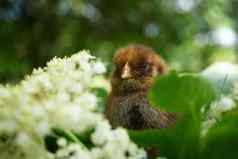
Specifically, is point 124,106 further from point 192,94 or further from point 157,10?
point 157,10

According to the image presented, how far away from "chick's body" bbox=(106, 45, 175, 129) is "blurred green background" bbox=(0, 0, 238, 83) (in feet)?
9.17

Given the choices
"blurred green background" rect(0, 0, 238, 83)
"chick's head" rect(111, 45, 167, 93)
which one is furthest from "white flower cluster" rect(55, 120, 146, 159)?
"blurred green background" rect(0, 0, 238, 83)

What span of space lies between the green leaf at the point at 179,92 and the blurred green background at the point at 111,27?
3.28m

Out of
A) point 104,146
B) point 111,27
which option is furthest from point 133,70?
point 111,27

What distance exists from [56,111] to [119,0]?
379cm

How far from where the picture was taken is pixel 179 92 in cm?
48

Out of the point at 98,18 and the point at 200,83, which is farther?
the point at 98,18

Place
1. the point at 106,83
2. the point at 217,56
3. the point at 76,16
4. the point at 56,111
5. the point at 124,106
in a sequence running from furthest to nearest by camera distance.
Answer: the point at 76,16 → the point at 217,56 → the point at 106,83 → the point at 124,106 → the point at 56,111

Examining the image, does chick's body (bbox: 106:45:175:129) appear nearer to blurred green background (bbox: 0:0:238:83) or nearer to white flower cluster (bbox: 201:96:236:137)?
white flower cluster (bbox: 201:96:236:137)

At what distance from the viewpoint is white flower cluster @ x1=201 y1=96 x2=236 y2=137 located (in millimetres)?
507

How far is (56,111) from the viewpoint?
40 centimetres

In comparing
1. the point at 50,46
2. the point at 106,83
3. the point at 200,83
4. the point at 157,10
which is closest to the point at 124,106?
the point at 106,83

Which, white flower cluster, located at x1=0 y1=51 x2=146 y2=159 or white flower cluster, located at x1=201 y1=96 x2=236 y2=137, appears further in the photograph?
white flower cluster, located at x1=201 y1=96 x2=236 y2=137

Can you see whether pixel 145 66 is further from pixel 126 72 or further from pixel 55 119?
pixel 55 119
